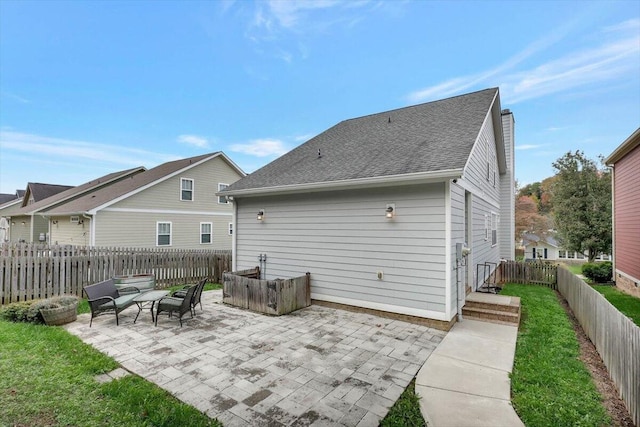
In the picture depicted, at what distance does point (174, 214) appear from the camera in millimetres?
16312

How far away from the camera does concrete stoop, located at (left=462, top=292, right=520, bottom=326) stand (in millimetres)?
6035

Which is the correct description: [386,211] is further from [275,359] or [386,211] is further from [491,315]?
[275,359]

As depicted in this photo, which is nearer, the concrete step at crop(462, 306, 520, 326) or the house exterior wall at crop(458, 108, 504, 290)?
the concrete step at crop(462, 306, 520, 326)

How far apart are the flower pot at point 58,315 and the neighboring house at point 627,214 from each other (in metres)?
14.5

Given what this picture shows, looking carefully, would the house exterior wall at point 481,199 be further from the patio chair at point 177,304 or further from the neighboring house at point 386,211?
the patio chair at point 177,304

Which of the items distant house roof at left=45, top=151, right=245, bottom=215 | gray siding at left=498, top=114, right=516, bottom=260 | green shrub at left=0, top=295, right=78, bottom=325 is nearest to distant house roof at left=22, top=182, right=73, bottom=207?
distant house roof at left=45, top=151, right=245, bottom=215

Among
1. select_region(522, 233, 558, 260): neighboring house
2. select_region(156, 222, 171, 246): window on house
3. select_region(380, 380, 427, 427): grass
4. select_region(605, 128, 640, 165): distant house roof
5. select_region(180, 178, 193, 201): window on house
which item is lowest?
select_region(522, 233, 558, 260): neighboring house

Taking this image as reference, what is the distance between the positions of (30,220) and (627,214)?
113 ft

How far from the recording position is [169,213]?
1608 centimetres

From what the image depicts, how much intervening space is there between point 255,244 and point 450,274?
17.5ft

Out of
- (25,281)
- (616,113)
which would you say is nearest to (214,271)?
(25,281)

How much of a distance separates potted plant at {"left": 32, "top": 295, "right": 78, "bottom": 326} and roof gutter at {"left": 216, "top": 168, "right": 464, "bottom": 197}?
4473 mm

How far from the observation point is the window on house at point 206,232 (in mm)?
17547

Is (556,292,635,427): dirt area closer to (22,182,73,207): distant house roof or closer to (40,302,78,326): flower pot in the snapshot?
(40,302,78,326): flower pot
